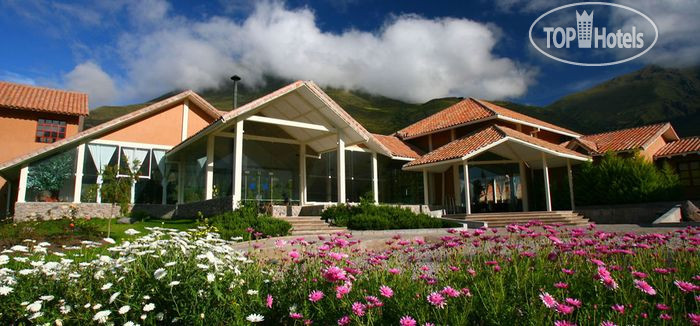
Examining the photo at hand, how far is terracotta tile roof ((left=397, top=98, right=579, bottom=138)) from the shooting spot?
77.9 ft

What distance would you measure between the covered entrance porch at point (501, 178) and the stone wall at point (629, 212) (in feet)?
3.98

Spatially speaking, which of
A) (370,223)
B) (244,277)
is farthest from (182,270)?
(370,223)

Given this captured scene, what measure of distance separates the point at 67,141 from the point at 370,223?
513 inches

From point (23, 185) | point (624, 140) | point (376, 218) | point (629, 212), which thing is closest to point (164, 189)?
point (23, 185)

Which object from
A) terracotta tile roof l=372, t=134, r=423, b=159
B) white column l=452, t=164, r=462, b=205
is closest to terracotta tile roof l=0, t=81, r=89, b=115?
terracotta tile roof l=372, t=134, r=423, b=159

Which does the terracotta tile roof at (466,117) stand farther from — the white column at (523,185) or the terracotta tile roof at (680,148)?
the terracotta tile roof at (680,148)

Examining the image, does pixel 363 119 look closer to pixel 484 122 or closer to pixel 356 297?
pixel 484 122

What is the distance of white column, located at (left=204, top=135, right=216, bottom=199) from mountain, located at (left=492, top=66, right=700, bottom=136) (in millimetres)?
93252

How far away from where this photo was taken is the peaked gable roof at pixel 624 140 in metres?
23.7

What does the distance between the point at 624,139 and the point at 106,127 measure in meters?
26.5

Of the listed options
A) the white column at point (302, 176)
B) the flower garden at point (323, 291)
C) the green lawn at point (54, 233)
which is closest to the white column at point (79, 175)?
the green lawn at point (54, 233)

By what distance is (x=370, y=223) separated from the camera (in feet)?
44.9

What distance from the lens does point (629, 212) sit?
19.1m

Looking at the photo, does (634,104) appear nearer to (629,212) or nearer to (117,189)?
(629,212)
